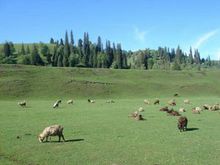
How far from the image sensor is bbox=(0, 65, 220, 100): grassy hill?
108500 millimetres

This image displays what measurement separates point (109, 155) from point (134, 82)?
337 ft

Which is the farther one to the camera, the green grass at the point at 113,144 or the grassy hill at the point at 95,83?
the grassy hill at the point at 95,83

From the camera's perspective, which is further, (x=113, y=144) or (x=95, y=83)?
(x=95, y=83)

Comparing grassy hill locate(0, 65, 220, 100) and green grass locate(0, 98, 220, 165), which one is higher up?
grassy hill locate(0, 65, 220, 100)

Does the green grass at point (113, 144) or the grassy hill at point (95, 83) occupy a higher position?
the grassy hill at point (95, 83)

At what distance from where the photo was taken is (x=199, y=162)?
2641cm

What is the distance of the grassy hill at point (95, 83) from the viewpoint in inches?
4272

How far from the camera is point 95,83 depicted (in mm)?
121188

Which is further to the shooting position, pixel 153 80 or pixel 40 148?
pixel 153 80

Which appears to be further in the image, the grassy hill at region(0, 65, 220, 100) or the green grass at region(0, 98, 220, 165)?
the grassy hill at region(0, 65, 220, 100)

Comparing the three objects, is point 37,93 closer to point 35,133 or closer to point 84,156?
point 35,133

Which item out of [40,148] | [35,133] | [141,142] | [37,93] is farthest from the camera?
[37,93]

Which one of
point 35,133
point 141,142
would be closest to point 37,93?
point 35,133

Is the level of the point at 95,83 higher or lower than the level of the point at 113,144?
higher
